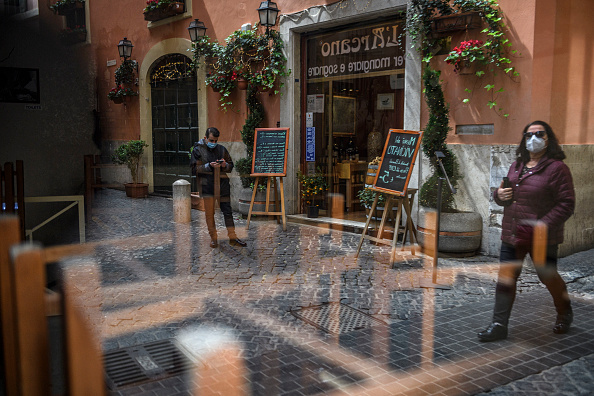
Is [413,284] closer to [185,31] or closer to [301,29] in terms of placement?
[301,29]

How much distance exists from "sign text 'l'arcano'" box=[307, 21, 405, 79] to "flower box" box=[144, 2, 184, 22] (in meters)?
3.96

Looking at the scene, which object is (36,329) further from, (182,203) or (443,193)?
(182,203)

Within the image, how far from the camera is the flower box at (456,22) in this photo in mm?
7027

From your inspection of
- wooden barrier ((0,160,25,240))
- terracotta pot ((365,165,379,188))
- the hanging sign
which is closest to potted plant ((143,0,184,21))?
the hanging sign

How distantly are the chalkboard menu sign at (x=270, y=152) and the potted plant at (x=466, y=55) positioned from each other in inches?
114

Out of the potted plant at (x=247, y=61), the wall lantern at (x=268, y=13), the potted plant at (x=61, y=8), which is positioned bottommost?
the potted plant at (x=61, y=8)

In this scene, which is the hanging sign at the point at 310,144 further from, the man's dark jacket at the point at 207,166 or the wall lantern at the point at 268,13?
the man's dark jacket at the point at 207,166

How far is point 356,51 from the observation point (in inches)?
367

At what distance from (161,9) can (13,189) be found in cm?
1047

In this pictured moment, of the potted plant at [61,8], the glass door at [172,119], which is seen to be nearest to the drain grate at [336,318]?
the potted plant at [61,8]

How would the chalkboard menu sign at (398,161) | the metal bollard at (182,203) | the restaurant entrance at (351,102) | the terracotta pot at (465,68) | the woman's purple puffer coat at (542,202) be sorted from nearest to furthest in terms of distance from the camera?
the woman's purple puffer coat at (542,202)
the chalkboard menu sign at (398,161)
the terracotta pot at (465,68)
the restaurant entrance at (351,102)
the metal bollard at (182,203)

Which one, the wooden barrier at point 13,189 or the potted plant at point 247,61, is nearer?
the wooden barrier at point 13,189

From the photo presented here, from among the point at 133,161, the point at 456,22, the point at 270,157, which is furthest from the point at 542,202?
the point at 133,161

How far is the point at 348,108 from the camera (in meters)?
9.68
